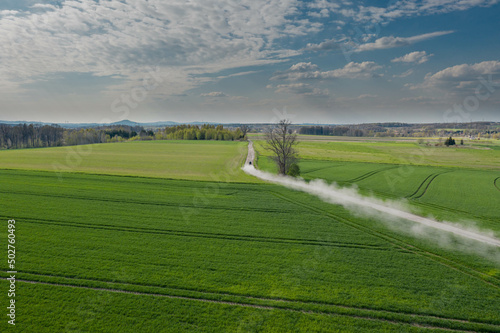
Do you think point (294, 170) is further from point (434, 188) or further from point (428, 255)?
point (428, 255)

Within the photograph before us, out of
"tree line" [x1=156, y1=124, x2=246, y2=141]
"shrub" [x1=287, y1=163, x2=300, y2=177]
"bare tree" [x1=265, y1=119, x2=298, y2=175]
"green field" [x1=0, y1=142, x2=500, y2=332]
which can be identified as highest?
"tree line" [x1=156, y1=124, x2=246, y2=141]

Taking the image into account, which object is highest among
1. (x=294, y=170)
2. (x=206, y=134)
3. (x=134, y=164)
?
(x=206, y=134)

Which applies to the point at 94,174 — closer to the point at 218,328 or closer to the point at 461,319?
the point at 218,328

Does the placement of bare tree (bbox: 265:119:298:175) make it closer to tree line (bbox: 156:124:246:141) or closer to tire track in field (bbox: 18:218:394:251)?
tire track in field (bbox: 18:218:394:251)

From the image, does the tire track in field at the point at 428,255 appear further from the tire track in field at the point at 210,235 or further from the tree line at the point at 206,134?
the tree line at the point at 206,134

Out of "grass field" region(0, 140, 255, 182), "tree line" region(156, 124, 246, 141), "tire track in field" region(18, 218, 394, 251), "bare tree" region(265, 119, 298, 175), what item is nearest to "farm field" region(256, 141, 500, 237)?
"bare tree" region(265, 119, 298, 175)

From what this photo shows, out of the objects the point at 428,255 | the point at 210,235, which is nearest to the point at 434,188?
the point at 428,255
